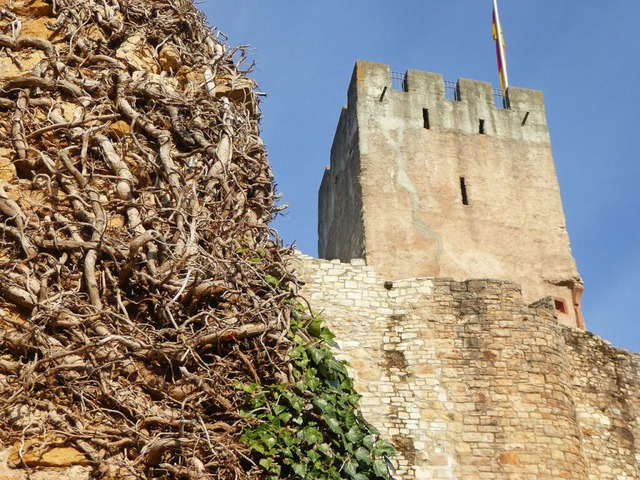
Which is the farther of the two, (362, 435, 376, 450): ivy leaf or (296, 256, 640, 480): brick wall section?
(296, 256, 640, 480): brick wall section

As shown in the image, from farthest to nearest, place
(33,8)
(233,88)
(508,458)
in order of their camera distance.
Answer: (508,458) → (233,88) → (33,8)

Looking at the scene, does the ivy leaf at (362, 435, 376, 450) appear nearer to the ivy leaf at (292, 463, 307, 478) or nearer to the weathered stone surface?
the ivy leaf at (292, 463, 307, 478)

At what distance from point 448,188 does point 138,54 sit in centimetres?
813

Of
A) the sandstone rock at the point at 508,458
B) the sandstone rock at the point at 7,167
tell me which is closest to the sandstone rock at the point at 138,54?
the sandstone rock at the point at 7,167

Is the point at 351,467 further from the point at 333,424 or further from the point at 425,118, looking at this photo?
the point at 425,118

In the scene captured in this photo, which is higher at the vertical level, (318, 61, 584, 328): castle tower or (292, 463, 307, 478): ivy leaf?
(318, 61, 584, 328): castle tower

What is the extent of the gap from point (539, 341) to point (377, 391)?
1.70 meters

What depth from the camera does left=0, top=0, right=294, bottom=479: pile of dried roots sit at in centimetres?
347

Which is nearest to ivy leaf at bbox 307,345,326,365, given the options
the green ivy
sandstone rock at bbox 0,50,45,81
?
the green ivy

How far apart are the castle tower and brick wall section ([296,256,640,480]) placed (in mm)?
2166

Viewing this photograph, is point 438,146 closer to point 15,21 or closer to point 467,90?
point 467,90

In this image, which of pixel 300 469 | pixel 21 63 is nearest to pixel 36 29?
pixel 21 63

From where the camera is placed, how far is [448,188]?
1255 centimetres

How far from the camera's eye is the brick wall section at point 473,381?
27.4 ft
